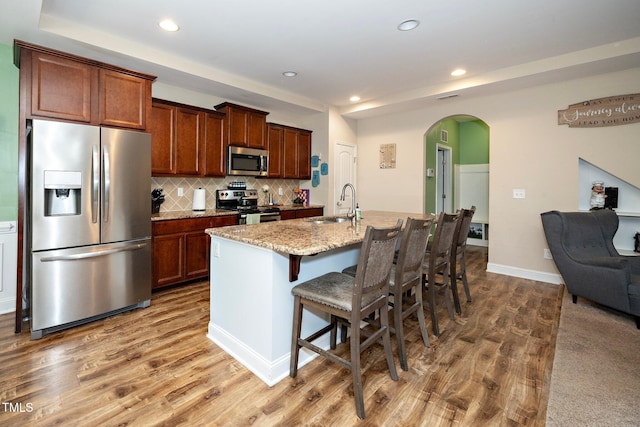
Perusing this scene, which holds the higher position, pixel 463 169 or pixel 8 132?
pixel 463 169

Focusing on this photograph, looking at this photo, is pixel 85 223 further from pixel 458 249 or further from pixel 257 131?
pixel 458 249

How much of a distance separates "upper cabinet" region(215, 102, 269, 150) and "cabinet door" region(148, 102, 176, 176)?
0.76m

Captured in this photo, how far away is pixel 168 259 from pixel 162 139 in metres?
1.45

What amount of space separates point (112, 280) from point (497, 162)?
16.0ft

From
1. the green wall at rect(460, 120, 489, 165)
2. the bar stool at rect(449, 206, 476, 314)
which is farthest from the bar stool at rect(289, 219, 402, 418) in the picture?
the green wall at rect(460, 120, 489, 165)

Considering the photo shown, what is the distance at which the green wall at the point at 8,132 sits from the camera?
115 inches

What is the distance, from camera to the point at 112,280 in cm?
284

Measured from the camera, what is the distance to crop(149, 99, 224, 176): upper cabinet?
12.3 feet

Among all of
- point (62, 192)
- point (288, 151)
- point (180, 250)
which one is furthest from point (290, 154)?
point (62, 192)

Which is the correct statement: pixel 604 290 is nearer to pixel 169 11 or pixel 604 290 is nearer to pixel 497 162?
pixel 497 162

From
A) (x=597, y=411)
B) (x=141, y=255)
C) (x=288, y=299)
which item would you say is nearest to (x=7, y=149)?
(x=141, y=255)

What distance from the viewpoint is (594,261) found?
3033 millimetres

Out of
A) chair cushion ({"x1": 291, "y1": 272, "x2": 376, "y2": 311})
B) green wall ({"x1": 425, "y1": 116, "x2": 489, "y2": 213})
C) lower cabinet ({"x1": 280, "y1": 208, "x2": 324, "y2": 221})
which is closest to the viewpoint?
chair cushion ({"x1": 291, "y1": 272, "x2": 376, "y2": 311})

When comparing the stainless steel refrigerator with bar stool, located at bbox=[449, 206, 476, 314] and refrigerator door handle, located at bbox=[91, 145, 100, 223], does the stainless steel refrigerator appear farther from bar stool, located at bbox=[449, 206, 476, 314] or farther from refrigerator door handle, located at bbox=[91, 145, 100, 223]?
bar stool, located at bbox=[449, 206, 476, 314]
